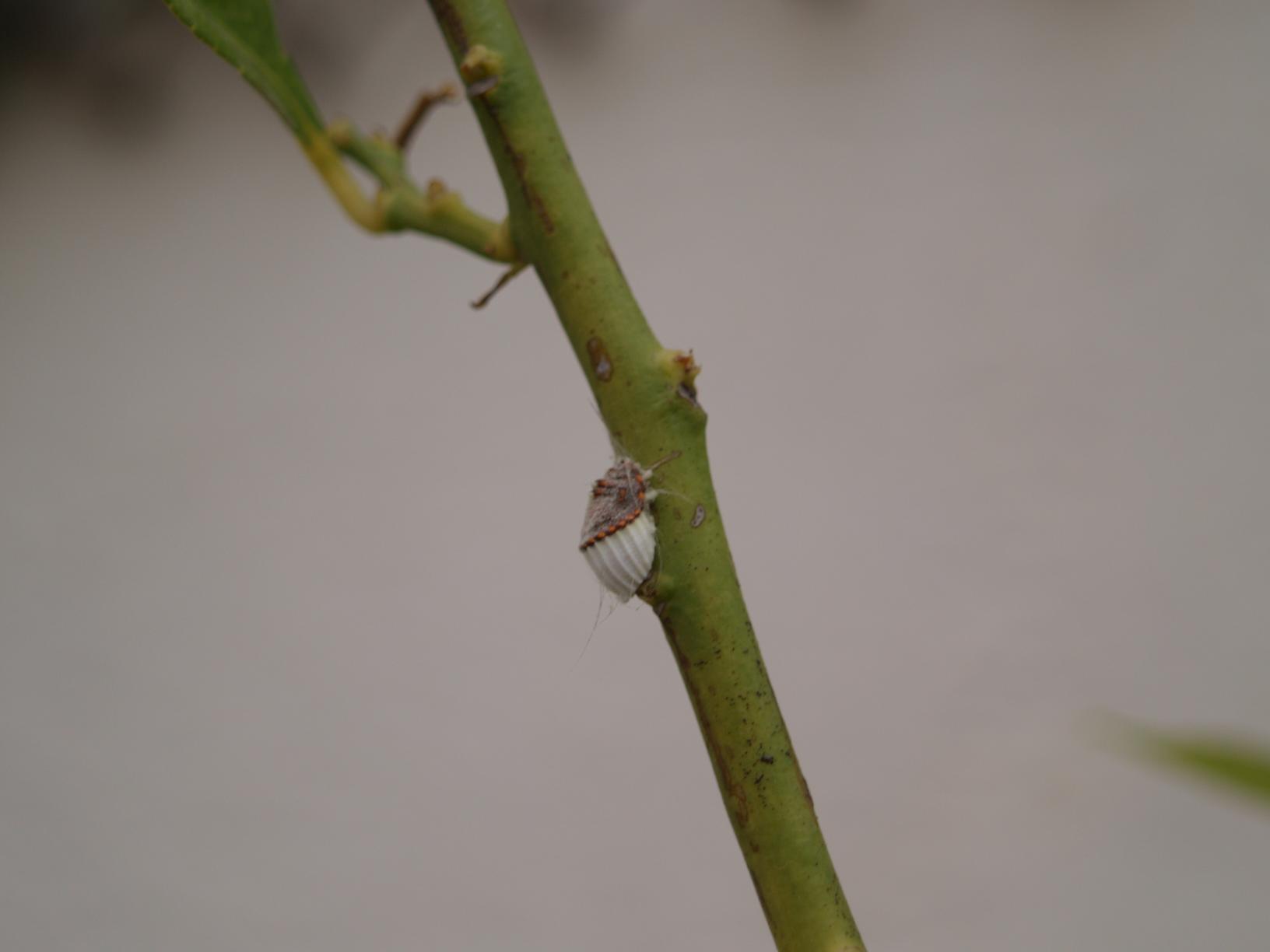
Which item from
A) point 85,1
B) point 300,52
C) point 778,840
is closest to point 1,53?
point 85,1

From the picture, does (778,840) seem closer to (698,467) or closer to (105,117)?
(698,467)

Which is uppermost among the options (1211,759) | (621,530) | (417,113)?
(417,113)

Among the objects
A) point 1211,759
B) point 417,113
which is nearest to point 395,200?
point 417,113

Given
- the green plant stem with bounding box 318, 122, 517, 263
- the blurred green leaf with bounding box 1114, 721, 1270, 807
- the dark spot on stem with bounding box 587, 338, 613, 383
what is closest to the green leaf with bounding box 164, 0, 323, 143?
the green plant stem with bounding box 318, 122, 517, 263

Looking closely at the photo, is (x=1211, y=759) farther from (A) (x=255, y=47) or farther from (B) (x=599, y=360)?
(A) (x=255, y=47)

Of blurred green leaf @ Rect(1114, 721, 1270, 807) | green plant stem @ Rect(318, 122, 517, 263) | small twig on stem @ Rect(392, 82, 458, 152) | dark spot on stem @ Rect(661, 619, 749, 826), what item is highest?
small twig on stem @ Rect(392, 82, 458, 152)

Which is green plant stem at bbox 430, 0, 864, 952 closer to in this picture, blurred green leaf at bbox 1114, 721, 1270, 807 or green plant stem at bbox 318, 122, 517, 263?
green plant stem at bbox 318, 122, 517, 263
